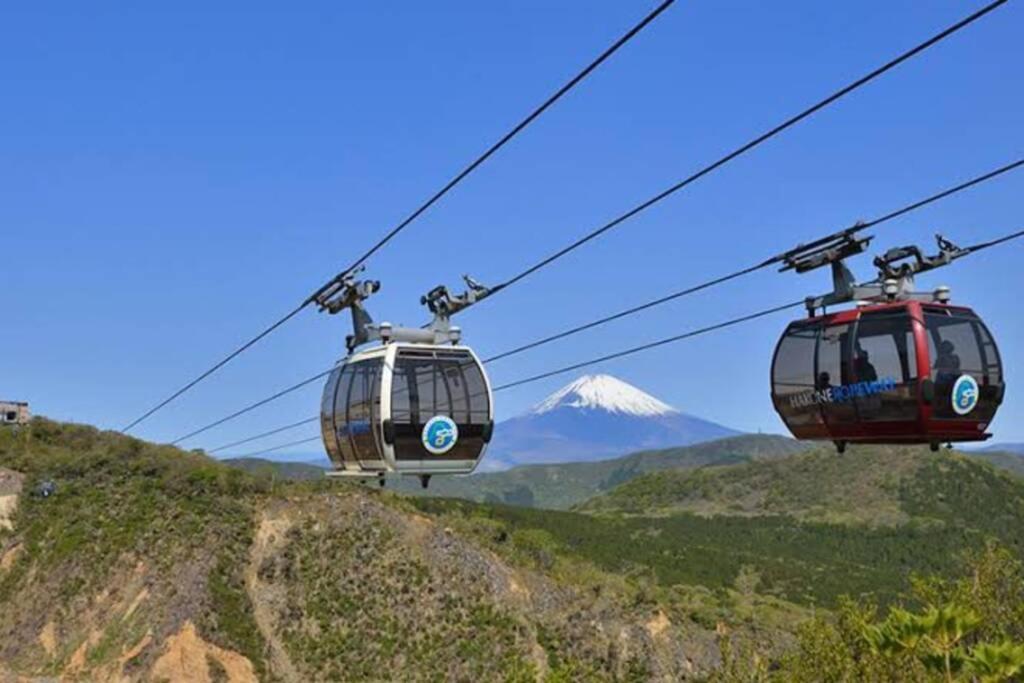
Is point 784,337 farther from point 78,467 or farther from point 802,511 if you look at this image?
point 802,511

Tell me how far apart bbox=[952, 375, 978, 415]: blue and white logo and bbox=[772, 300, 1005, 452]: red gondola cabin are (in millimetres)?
15

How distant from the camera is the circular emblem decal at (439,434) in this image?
55.3 feet

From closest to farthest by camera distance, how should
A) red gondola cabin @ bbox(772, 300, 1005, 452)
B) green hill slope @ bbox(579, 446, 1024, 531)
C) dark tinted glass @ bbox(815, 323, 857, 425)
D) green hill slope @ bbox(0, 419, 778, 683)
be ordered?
red gondola cabin @ bbox(772, 300, 1005, 452) < dark tinted glass @ bbox(815, 323, 857, 425) < green hill slope @ bbox(0, 419, 778, 683) < green hill slope @ bbox(579, 446, 1024, 531)

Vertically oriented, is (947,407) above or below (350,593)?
above

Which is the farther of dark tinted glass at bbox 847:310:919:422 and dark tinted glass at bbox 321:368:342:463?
dark tinted glass at bbox 321:368:342:463

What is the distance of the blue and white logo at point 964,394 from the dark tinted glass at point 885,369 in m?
0.72

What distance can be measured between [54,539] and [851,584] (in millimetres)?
84622

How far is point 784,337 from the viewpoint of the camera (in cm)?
1614

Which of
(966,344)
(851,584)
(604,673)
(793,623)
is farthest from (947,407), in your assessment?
(851,584)

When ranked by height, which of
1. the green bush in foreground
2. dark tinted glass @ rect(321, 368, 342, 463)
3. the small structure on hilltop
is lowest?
the green bush in foreground

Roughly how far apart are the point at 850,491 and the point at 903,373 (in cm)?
16722

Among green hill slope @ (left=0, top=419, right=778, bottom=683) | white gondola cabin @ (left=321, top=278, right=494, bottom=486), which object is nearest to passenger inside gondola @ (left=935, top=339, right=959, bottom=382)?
white gondola cabin @ (left=321, top=278, right=494, bottom=486)

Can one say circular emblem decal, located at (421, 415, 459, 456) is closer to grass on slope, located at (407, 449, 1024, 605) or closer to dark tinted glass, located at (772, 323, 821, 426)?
dark tinted glass, located at (772, 323, 821, 426)

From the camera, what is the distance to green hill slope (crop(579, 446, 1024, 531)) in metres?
157
